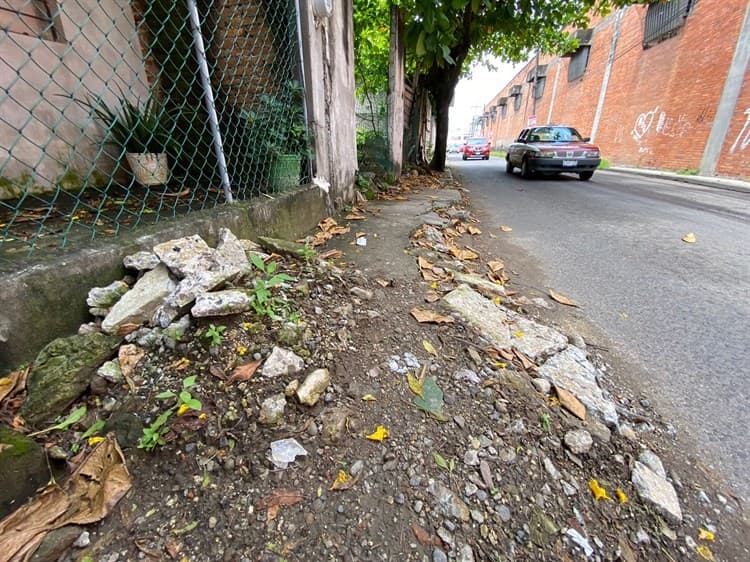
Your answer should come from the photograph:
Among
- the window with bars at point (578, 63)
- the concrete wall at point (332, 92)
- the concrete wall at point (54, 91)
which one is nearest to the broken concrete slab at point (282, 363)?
the concrete wall at point (54, 91)

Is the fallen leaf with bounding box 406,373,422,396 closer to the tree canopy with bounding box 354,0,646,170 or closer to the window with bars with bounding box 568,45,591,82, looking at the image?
the tree canopy with bounding box 354,0,646,170

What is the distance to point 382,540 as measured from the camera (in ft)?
3.12

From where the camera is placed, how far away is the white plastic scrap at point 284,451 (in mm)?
1095

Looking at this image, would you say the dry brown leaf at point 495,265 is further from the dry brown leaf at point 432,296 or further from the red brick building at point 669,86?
the red brick building at point 669,86

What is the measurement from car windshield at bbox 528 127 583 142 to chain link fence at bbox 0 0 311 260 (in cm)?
852

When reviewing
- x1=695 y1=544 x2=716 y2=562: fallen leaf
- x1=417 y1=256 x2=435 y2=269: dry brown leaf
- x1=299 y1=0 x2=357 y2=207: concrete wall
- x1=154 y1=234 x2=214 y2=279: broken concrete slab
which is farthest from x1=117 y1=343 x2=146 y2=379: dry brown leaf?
x1=299 y1=0 x2=357 y2=207: concrete wall

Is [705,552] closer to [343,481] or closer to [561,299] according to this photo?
[343,481]

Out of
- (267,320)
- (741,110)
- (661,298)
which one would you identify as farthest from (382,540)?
(741,110)

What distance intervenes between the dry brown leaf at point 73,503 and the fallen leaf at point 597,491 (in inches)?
58.7

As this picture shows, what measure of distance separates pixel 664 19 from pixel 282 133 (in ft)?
52.4

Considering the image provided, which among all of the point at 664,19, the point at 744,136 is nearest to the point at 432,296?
the point at 744,136

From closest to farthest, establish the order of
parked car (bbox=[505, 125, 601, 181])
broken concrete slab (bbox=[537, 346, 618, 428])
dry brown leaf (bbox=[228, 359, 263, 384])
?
dry brown leaf (bbox=[228, 359, 263, 384]) < broken concrete slab (bbox=[537, 346, 618, 428]) < parked car (bbox=[505, 125, 601, 181])

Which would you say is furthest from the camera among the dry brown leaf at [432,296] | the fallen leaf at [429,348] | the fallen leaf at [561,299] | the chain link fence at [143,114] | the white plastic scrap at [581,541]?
the fallen leaf at [561,299]

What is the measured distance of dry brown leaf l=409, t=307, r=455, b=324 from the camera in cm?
184
